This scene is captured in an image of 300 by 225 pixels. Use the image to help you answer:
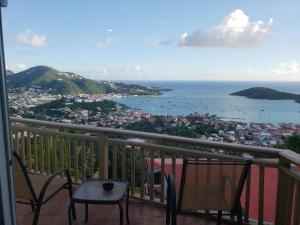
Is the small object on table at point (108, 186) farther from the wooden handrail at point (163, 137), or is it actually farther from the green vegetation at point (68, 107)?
the green vegetation at point (68, 107)

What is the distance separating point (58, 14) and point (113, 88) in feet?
10.2

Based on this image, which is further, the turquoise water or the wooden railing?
the turquoise water

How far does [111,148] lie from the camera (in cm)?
405

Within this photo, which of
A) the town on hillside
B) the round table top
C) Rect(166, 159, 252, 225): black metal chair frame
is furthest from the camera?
the town on hillside

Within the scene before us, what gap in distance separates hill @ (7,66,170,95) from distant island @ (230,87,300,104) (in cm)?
160

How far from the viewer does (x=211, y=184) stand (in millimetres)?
2746

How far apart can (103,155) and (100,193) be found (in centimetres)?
101

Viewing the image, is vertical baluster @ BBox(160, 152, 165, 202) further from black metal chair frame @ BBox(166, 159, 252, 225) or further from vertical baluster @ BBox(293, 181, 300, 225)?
vertical baluster @ BBox(293, 181, 300, 225)

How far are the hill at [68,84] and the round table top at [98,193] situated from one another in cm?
277

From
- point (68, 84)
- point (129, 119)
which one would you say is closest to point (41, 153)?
point (129, 119)

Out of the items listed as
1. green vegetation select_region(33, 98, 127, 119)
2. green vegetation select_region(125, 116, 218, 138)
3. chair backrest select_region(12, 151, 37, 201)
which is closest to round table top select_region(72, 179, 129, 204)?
chair backrest select_region(12, 151, 37, 201)

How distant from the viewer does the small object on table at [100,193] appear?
273 cm

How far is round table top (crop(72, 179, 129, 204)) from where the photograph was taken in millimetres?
2730

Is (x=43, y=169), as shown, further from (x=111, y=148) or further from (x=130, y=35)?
→ (x=130, y=35)
